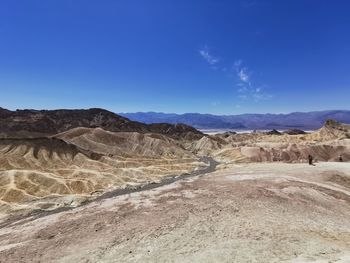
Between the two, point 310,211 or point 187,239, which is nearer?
point 187,239

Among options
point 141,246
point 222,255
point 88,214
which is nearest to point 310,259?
point 222,255

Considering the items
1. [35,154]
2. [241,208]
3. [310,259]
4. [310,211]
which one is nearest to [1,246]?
[241,208]

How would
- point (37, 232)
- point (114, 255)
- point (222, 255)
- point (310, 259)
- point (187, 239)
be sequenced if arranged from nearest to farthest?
1. point (310, 259)
2. point (222, 255)
3. point (114, 255)
4. point (187, 239)
5. point (37, 232)

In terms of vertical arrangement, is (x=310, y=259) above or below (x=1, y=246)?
above

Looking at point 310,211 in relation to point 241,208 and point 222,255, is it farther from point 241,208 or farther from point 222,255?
point 222,255

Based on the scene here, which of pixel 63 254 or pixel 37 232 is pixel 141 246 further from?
pixel 37 232

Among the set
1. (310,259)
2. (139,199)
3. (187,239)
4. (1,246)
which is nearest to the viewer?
(310,259)
